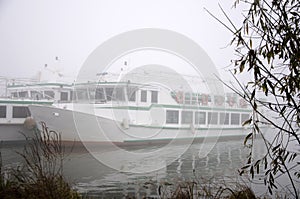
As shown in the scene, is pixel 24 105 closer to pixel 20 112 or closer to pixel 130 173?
pixel 20 112

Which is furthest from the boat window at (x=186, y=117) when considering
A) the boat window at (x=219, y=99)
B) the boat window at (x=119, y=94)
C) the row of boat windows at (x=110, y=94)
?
the boat window at (x=119, y=94)

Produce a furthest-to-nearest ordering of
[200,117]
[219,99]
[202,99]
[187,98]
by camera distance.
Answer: [219,99] < [202,99] < [200,117] < [187,98]

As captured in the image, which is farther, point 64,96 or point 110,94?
point 64,96

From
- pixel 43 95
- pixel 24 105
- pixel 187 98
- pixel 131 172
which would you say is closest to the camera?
pixel 131 172

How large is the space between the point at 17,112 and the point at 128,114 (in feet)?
18.2

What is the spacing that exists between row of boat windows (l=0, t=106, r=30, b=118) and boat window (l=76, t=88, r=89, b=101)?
2.78 meters

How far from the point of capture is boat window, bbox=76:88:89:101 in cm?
1353

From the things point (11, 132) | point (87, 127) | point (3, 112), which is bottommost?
point (11, 132)

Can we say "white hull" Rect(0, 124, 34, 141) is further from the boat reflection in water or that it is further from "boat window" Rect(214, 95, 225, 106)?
"boat window" Rect(214, 95, 225, 106)

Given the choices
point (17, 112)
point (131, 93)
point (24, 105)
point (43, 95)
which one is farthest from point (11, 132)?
point (131, 93)

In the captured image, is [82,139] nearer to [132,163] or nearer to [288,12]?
[132,163]

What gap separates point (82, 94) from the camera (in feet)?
45.1

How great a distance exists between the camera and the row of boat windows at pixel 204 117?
15.9m

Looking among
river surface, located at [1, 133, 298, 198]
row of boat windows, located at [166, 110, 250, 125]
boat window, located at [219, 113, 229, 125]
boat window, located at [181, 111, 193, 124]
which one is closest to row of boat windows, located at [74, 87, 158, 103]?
river surface, located at [1, 133, 298, 198]
